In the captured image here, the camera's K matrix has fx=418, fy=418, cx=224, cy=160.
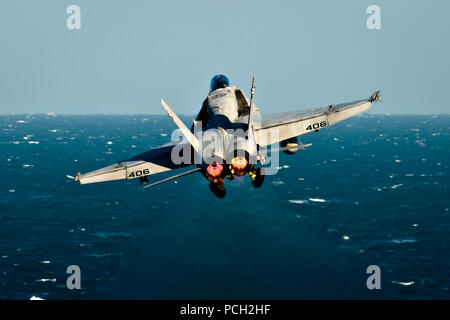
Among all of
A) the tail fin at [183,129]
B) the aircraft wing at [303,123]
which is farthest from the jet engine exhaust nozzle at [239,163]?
the aircraft wing at [303,123]

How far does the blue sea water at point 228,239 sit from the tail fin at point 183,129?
4288 cm

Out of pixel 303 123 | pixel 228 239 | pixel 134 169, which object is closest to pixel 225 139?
pixel 134 169

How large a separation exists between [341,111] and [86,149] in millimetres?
184668

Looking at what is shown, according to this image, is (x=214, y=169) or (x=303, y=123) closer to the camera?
(x=214, y=169)

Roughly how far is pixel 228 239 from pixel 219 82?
42361 millimetres

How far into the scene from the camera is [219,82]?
1468 inches

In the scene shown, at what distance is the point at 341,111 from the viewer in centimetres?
3089

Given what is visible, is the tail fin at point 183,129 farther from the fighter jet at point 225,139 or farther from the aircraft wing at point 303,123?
the aircraft wing at point 303,123

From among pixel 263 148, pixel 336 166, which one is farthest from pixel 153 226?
pixel 336 166

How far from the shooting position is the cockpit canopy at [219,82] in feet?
122

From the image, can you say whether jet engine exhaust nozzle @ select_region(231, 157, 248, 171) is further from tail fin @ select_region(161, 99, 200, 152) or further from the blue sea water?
the blue sea water

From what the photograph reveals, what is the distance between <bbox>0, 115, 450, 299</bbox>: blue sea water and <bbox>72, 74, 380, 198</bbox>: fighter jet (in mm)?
36709

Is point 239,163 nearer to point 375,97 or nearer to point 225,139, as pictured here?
point 225,139

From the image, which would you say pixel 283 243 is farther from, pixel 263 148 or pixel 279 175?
pixel 279 175
